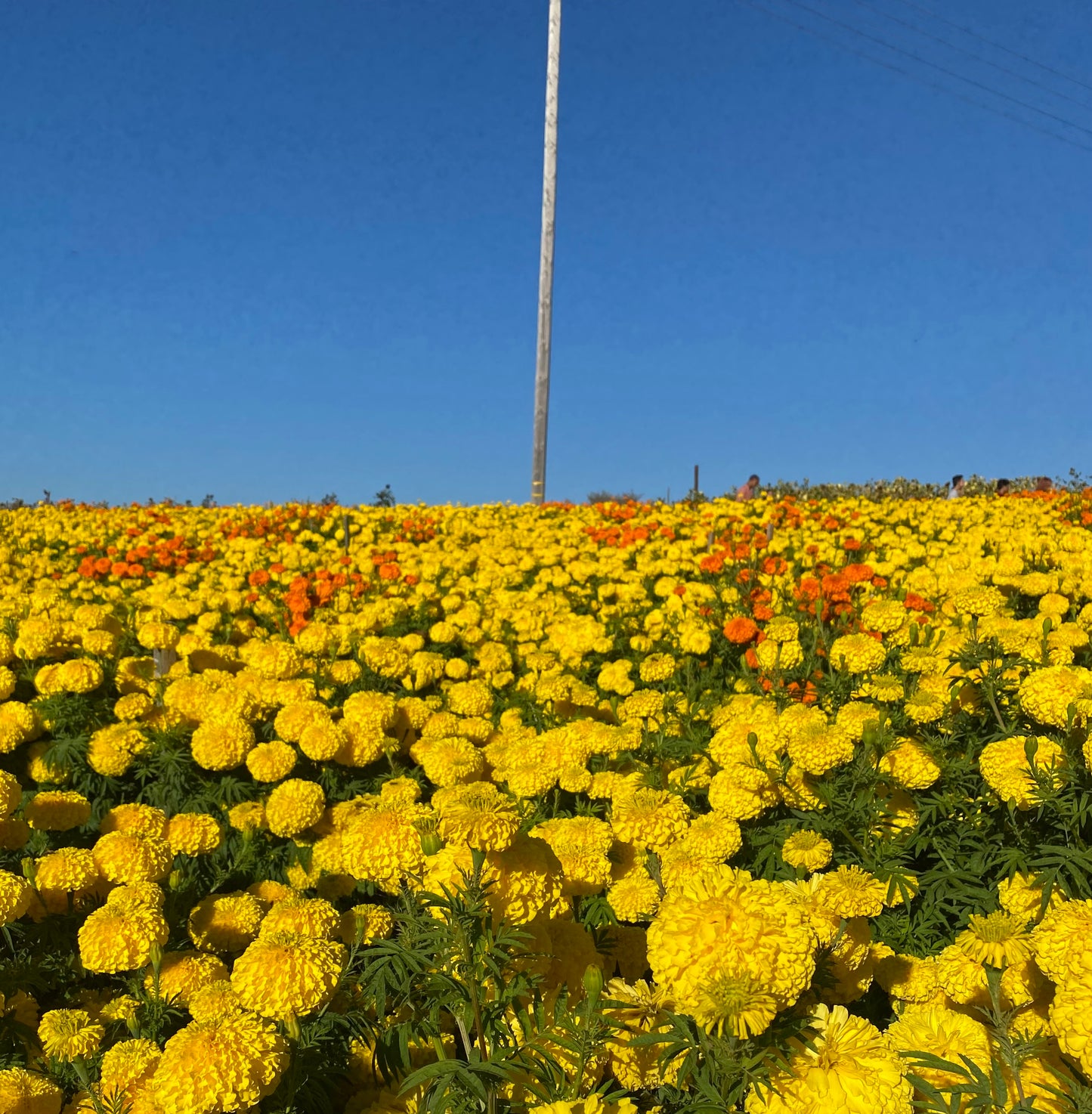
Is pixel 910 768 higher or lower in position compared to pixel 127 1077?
higher

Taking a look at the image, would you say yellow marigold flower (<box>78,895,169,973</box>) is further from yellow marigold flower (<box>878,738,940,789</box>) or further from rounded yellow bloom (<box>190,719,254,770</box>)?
yellow marigold flower (<box>878,738,940,789</box>)

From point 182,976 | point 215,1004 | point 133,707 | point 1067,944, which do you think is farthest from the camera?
point 133,707

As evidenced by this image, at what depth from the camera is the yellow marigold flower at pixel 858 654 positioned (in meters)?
3.28

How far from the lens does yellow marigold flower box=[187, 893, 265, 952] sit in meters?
2.38

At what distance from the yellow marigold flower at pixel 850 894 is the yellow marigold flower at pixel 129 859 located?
5.73 feet

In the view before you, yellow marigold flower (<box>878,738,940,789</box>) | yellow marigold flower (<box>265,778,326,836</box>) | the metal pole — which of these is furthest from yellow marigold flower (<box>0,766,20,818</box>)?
the metal pole

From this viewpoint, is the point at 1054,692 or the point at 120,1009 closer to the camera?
the point at 120,1009

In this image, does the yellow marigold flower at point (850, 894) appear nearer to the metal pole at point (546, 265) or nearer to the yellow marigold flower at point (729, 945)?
the yellow marigold flower at point (729, 945)

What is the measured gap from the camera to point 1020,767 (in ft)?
7.40

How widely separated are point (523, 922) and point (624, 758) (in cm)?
177

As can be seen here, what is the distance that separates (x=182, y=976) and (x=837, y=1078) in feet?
5.20

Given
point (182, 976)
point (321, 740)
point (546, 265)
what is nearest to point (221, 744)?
point (321, 740)

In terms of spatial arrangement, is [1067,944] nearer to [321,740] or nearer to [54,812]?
[321,740]

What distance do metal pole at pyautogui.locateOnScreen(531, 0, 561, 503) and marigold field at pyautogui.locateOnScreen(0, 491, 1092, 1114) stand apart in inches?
517
